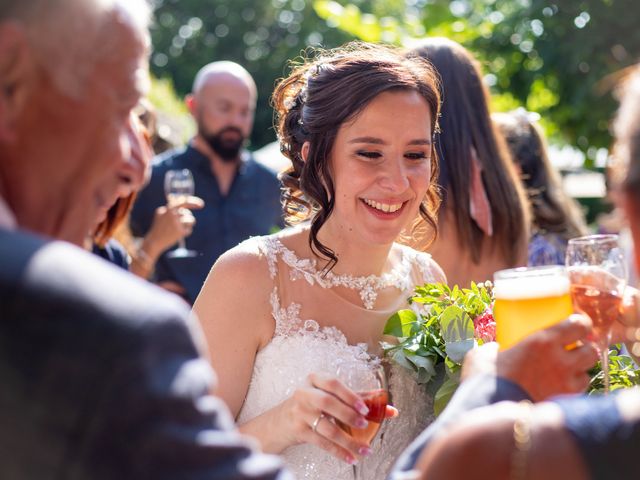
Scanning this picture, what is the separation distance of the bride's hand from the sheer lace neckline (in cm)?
83

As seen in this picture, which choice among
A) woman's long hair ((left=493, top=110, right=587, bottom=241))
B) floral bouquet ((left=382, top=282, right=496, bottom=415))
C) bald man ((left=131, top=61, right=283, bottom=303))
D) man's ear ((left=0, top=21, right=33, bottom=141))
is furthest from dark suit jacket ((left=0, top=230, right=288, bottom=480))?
bald man ((left=131, top=61, right=283, bottom=303))

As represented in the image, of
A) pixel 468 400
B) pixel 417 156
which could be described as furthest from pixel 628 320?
pixel 417 156

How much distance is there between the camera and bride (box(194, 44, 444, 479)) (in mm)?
3109

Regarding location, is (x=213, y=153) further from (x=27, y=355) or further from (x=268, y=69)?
(x=268, y=69)

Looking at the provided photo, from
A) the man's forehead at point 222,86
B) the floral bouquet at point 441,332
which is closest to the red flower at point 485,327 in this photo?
the floral bouquet at point 441,332

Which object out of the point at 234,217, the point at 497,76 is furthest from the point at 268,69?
the point at 234,217

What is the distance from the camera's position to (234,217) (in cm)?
755

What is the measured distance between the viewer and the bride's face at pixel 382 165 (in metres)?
3.31

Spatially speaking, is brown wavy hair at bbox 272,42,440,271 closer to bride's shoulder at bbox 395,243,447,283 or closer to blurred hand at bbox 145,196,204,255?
bride's shoulder at bbox 395,243,447,283

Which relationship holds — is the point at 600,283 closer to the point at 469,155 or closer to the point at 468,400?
the point at 468,400

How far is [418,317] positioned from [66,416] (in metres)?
1.97

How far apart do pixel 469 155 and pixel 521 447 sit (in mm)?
3246

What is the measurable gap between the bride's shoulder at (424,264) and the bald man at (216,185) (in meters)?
3.17

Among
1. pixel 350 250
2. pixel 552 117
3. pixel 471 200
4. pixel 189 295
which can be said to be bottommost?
pixel 189 295
